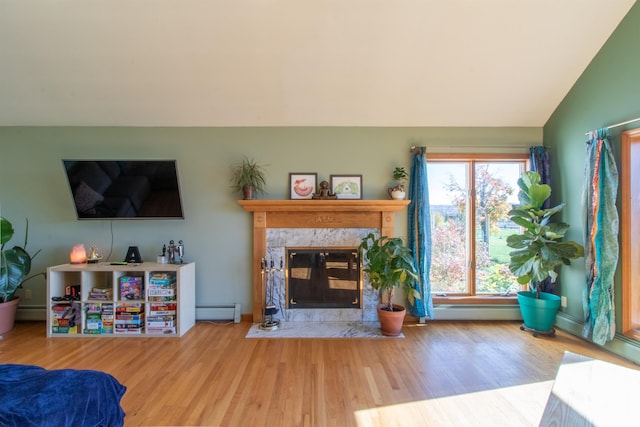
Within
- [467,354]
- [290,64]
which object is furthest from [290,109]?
[467,354]

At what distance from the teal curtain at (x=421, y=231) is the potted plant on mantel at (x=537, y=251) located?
84cm

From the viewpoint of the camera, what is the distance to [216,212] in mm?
3510

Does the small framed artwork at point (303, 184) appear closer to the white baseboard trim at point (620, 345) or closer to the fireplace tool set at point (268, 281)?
the fireplace tool set at point (268, 281)

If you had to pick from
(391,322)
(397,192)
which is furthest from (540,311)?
(397,192)

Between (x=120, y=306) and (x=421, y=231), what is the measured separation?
342 cm

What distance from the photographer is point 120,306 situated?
10.1 ft

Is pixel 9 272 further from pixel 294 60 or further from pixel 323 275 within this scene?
pixel 294 60

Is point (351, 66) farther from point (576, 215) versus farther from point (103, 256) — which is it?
point (103, 256)

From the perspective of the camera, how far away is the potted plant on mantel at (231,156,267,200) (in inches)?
132

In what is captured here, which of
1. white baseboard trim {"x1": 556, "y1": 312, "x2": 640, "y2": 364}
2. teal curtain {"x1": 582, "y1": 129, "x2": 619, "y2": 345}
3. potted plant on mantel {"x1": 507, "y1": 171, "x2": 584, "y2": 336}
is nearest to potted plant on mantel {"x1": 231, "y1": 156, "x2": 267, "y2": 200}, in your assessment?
potted plant on mantel {"x1": 507, "y1": 171, "x2": 584, "y2": 336}

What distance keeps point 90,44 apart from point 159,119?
90 centimetres

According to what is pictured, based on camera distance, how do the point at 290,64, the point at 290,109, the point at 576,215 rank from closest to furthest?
the point at 290,64
the point at 576,215
the point at 290,109

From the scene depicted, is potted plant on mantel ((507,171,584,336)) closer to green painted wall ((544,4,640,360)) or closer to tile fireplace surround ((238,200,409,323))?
green painted wall ((544,4,640,360))

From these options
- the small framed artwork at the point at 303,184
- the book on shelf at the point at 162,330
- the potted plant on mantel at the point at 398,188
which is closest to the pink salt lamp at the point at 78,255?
the book on shelf at the point at 162,330
